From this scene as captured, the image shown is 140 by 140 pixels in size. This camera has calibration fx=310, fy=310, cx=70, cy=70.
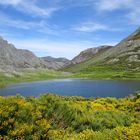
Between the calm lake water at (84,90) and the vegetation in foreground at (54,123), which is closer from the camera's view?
the vegetation in foreground at (54,123)

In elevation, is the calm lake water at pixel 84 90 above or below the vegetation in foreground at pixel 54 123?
below

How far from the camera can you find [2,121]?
1085 cm

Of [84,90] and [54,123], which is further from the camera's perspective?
[84,90]

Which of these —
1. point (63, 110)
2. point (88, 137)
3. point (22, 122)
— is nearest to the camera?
point (88, 137)

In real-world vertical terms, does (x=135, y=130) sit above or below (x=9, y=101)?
below

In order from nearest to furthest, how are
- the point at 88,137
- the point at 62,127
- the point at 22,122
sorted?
the point at 88,137 → the point at 22,122 → the point at 62,127

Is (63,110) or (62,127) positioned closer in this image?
(62,127)

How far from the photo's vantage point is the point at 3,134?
414 inches

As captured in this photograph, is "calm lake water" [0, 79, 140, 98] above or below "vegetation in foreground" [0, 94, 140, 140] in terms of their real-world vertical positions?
below

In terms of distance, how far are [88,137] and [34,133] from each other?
2.19 metres

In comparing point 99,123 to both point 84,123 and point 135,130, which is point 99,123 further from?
point 135,130

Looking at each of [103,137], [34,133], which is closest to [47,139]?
[34,133]

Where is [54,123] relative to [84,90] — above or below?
above

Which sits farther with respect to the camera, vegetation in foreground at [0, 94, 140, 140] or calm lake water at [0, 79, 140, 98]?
calm lake water at [0, 79, 140, 98]
